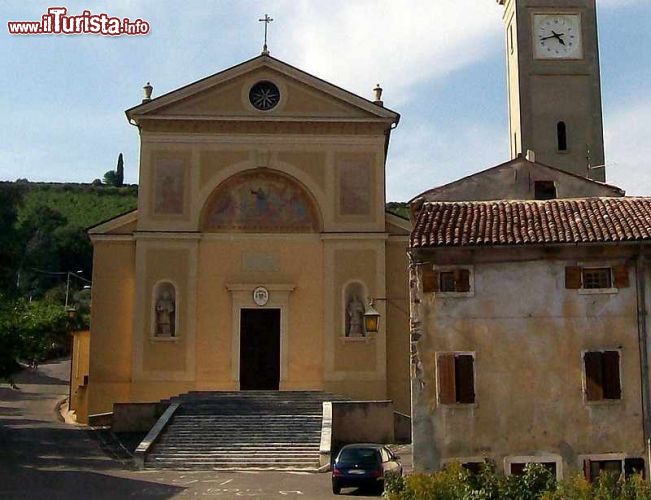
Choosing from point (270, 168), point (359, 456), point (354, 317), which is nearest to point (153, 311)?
point (270, 168)

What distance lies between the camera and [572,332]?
52.9ft

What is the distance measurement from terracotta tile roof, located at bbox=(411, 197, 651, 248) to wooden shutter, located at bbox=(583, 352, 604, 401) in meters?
2.13

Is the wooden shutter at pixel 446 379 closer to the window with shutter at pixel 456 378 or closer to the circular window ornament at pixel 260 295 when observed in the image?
the window with shutter at pixel 456 378

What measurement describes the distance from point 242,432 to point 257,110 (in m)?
10.4

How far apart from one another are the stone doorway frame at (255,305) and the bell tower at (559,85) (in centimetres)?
935

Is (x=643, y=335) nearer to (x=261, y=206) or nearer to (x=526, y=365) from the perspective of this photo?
(x=526, y=365)

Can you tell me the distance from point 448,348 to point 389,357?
11027mm

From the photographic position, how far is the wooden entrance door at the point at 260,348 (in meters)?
27.3

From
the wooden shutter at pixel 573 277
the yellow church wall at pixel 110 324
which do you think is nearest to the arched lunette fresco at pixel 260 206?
the yellow church wall at pixel 110 324

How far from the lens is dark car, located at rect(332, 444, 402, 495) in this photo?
56.7 ft

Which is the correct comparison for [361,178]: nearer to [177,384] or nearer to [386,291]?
[386,291]

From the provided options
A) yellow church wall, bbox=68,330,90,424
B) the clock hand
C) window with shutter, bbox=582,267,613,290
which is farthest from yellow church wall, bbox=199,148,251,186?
window with shutter, bbox=582,267,613,290

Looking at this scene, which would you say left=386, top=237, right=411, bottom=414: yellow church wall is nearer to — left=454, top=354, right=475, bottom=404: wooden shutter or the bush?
left=454, top=354, right=475, bottom=404: wooden shutter

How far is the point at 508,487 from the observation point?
39.9 ft
